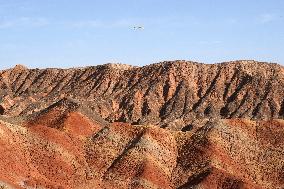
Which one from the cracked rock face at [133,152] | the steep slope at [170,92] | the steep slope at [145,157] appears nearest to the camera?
the steep slope at [145,157]

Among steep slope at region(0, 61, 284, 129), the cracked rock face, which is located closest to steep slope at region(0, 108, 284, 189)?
the cracked rock face

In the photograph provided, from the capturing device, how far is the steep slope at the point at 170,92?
475 feet

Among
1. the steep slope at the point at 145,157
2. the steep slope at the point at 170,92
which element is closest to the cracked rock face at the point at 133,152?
the steep slope at the point at 145,157

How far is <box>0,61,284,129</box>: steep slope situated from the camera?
14475 cm

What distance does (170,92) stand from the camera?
515 ft

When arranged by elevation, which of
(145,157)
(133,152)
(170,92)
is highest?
(133,152)

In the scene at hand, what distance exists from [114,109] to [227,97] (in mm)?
31933

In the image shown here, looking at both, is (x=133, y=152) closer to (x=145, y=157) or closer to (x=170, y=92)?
(x=145, y=157)

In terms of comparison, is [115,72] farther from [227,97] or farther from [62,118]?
[62,118]

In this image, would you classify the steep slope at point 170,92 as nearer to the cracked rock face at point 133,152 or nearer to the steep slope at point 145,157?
the cracked rock face at point 133,152

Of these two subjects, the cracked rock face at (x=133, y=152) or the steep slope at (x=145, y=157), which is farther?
the cracked rock face at (x=133, y=152)

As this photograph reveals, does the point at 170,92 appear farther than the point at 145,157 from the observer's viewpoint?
Yes

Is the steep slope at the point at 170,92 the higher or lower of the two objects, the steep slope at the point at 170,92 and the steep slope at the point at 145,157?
the lower

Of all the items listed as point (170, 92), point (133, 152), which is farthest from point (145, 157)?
point (170, 92)
